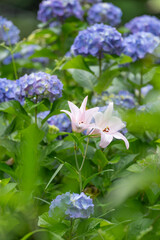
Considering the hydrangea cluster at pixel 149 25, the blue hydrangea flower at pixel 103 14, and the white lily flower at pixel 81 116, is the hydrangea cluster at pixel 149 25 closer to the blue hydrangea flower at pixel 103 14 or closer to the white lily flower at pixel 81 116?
the blue hydrangea flower at pixel 103 14

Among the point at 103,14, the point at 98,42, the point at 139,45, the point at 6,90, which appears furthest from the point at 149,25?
the point at 6,90

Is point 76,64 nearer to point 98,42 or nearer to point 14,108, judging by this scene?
point 98,42

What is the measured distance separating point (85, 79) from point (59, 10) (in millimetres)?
610

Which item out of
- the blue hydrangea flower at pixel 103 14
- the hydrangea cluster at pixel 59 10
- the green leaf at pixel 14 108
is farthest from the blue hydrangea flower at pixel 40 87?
the blue hydrangea flower at pixel 103 14

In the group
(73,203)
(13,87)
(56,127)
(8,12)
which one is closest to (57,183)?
(56,127)

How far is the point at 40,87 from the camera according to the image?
4.33 feet

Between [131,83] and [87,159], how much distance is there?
2.04 feet

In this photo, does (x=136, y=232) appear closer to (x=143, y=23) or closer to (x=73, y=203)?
(x=73, y=203)

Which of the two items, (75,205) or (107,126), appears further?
(107,126)

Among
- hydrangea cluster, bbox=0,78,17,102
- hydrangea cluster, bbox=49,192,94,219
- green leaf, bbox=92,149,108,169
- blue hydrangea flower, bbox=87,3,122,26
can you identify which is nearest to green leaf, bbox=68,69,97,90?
hydrangea cluster, bbox=0,78,17,102

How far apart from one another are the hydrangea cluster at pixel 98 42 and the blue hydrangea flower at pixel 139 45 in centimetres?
7

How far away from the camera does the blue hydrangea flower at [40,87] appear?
1319 mm

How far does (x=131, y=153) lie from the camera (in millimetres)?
1484

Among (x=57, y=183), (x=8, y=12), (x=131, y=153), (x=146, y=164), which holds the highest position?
(x=146, y=164)
